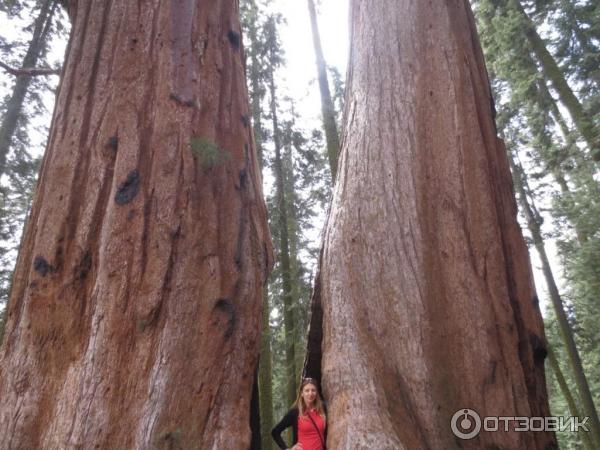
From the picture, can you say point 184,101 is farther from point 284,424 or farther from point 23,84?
point 23,84

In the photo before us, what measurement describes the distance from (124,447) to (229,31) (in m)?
3.46

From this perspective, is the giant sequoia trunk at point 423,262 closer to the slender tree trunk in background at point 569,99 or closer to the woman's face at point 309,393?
the woman's face at point 309,393

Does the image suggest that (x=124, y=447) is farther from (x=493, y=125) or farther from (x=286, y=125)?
(x=286, y=125)

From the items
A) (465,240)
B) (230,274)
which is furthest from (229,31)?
(465,240)

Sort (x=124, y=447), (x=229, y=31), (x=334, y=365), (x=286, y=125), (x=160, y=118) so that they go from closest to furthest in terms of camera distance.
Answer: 1. (x=124, y=447)
2. (x=334, y=365)
3. (x=160, y=118)
4. (x=229, y=31)
5. (x=286, y=125)

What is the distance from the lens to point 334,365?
3.28m

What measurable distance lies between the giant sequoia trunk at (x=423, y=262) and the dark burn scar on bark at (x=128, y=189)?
1527mm

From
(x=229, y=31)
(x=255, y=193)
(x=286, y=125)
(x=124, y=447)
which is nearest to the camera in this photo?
(x=124, y=447)

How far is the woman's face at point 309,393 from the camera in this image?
11.7 feet

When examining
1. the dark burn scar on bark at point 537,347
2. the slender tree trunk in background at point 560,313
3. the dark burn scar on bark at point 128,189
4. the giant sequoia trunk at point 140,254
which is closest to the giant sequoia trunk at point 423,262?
the dark burn scar on bark at point 537,347

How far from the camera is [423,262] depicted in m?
3.29

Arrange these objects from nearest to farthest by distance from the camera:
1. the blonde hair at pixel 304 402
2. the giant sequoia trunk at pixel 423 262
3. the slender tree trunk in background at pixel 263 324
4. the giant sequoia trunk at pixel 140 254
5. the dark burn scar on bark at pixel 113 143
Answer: the giant sequoia trunk at pixel 140 254, the giant sequoia trunk at pixel 423 262, the dark burn scar on bark at pixel 113 143, the blonde hair at pixel 304 402, the slender tree trunk in background at pixel 263 324

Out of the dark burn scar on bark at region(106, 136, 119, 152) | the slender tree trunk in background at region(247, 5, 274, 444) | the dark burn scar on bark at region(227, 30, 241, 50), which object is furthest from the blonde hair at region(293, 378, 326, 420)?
the slender tree trunk in background at region(247, 5, 274, 444)

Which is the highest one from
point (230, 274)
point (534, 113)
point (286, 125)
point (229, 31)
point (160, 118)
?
point (286, 125)
